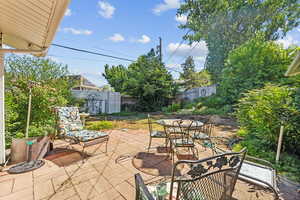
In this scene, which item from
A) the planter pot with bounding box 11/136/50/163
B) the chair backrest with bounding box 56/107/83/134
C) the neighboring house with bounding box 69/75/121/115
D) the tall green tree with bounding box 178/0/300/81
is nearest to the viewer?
the planter pot with bounding box 11/136/50/163

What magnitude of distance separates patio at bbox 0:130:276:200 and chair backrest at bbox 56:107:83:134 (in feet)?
1.65

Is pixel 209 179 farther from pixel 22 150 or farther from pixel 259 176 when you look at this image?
pixel 22 150

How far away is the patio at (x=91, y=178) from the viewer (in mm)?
1586

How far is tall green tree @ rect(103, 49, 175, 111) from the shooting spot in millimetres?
10211

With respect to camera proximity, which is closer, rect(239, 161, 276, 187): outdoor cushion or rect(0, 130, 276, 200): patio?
rect(239, 161, 276, 187): outdoor cushion

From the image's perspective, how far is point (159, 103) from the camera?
11.4m

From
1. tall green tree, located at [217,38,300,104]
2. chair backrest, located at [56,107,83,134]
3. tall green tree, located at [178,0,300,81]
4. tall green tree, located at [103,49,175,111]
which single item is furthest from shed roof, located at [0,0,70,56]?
tall green tree, located at [178,0,300,81]

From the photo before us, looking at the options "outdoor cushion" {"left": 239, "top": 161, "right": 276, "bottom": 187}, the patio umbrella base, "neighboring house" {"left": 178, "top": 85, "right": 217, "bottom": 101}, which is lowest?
the patio umbrella base

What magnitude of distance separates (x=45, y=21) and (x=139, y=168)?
2498 mm

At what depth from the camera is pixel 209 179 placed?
85 cm

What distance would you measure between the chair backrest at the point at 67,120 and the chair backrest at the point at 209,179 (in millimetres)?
2705

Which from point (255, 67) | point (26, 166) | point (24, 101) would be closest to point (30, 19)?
point (24, 101)

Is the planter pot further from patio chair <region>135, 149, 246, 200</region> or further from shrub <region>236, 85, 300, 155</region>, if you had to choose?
shrub <region>236, 85, 300, 155</region>

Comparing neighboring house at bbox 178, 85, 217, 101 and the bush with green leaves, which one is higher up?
neighboring house at bbox 178, 85, 217, 101
